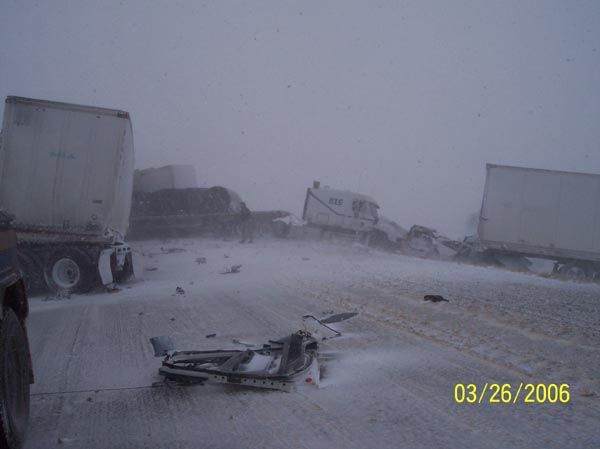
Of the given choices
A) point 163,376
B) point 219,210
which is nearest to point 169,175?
point 219,210

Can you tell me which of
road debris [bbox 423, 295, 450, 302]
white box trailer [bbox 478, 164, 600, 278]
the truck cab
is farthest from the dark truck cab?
the truck cab

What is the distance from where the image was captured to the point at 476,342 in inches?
226

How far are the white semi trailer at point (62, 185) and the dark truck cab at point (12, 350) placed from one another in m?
7.69

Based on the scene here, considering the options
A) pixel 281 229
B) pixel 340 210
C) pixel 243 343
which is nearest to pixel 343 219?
pixel 340 210

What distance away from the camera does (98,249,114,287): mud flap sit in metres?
10.8

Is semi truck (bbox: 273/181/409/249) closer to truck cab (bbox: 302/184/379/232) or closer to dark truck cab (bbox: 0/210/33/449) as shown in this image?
truck cab (bbox: 302/184/379/232)

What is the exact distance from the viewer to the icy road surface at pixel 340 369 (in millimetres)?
3395

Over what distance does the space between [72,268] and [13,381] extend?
860cm

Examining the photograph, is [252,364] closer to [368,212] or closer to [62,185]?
[62,185]

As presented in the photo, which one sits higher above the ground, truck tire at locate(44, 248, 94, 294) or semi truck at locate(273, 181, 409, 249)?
semi truck at locate(273, 181, 409, 249)
